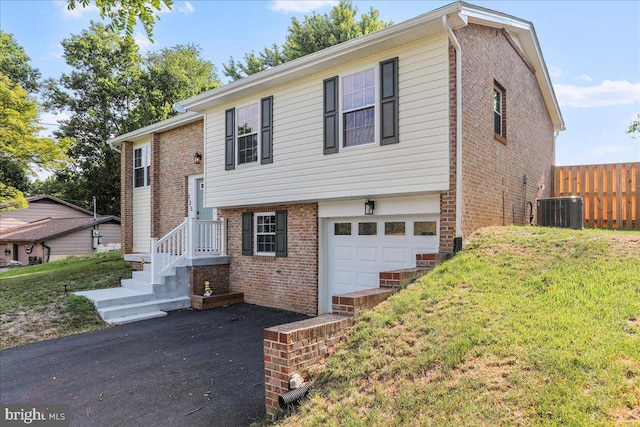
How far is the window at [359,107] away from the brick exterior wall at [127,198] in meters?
→ 10.1

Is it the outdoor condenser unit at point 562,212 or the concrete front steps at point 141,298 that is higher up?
the outdoor condenser unit at point 562,212

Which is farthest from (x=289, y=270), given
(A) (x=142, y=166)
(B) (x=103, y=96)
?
(B) (x=103, y=96)

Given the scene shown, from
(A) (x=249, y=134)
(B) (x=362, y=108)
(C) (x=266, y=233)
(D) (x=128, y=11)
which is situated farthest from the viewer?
(C) (x=266, y=233)

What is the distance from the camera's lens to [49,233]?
21.8m

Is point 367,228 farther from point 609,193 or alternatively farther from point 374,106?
point 609,193

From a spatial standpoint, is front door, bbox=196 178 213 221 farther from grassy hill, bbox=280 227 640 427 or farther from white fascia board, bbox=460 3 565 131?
white fascia board, bbox=460 3 565 131

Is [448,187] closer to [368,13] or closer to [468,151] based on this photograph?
[468,151]

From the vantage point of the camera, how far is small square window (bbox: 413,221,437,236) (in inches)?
267

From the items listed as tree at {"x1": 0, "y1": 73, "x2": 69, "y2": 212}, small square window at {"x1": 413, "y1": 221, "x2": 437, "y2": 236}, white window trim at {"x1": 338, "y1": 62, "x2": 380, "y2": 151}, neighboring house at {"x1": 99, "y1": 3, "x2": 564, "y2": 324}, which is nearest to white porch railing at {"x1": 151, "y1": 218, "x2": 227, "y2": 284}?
neighboring house at {"x1": 99, "y1": 3, "x2": 564, "y2": 324}

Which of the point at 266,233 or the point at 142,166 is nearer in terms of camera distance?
the point at 266,233

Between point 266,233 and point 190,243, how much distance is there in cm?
202

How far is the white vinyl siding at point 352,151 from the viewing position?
623cm

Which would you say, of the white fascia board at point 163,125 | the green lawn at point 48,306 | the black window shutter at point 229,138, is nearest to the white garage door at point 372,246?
the black window shutter at point 229,138

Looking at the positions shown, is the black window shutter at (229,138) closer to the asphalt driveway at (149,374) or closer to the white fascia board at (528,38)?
the asphalt driveway at (149,374)
